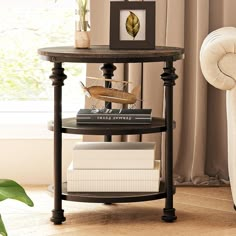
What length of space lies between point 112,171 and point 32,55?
1.19 m

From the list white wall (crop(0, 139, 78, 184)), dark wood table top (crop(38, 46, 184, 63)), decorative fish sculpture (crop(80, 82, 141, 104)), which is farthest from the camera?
white wall (crop(0, 139, 78, 184))

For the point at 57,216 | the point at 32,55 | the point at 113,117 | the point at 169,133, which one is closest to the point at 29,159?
the point at 32,55

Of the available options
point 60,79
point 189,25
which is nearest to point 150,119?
point 60,79

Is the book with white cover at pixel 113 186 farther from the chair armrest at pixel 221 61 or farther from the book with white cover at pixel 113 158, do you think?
the chair armrest at pixel 221 61

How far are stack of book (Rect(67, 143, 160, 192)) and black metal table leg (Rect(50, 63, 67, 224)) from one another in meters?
0.06

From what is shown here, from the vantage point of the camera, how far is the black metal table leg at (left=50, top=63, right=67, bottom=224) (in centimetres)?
287

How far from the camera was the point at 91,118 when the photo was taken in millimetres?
2924

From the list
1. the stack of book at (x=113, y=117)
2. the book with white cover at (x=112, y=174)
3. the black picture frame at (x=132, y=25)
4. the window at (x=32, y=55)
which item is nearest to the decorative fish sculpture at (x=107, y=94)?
the stack of book at (x=113, y=117)

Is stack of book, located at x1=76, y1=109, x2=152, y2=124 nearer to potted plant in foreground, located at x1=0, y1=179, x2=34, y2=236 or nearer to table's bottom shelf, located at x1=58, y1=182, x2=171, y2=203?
table's bottom shelf, located at x1=58, y1=182, x2=171, y2=203

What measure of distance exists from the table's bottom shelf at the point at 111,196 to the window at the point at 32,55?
986 mm

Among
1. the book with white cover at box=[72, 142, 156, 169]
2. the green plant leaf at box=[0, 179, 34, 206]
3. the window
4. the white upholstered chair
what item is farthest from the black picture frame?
the green plant leaf at box=[0, 179, 34, 206]

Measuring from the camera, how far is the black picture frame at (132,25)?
2957 millimetres

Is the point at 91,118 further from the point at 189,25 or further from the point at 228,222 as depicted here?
the point at 189,25

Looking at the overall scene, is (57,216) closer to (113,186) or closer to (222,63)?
(113,186)
